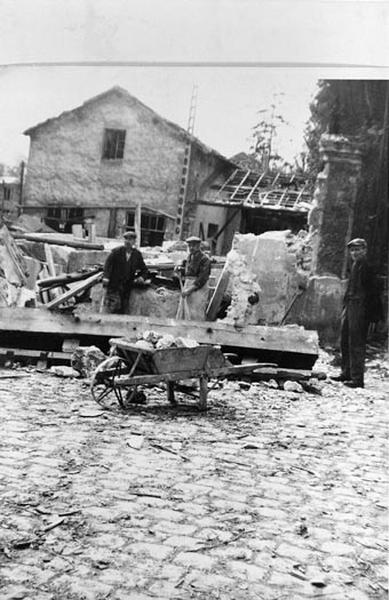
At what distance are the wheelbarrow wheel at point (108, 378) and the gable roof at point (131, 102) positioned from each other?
1.90m

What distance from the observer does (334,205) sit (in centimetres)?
446

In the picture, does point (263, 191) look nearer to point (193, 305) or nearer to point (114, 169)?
point (193, 305)

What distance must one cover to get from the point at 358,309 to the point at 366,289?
1.59ft

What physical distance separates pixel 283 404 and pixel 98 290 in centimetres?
232

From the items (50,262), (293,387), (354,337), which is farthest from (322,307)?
(50,262)

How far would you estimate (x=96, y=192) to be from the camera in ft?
15.2

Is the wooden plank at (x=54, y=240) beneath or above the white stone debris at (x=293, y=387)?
above

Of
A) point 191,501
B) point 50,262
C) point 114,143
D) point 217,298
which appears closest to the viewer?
point 191,501

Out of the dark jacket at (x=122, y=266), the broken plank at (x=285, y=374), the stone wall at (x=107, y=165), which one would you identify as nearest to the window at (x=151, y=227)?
the stone wall at (x=107, y=165)

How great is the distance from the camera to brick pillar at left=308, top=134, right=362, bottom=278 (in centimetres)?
413

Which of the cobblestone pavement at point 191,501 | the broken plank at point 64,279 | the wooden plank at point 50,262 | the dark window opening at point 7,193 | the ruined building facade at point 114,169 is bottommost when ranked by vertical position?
the cobblestone pavement at point 191,501

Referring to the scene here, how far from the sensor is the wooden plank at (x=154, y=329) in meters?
5.73

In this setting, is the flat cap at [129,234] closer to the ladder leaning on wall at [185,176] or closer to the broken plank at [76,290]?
the ladder leaning on wall at [185,176]

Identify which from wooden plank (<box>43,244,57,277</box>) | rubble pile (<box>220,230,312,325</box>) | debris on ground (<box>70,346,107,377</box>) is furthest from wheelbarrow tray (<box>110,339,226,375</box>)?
wooden plank (<box>43,244,57,277</box>)
